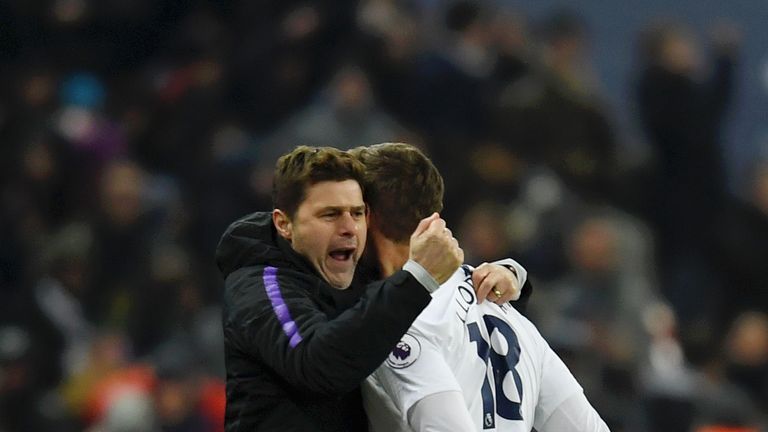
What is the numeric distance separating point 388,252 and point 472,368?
0.35 metres

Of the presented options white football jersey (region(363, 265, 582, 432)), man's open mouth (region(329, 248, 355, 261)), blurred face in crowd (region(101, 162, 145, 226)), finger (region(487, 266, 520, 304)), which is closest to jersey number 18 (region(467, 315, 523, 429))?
white football jersey (region(363, 265, 582, 432))

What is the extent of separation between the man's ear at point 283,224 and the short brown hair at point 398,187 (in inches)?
8.4

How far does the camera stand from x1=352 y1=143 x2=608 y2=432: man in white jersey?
2.94m

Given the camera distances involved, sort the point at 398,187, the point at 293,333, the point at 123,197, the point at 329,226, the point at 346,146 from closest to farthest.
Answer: the point at 293,333 < the point at 329,226 < the point at 398,187 < the point at 346,146 < the point at 123,197

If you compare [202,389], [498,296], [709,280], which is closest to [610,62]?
[709,280]

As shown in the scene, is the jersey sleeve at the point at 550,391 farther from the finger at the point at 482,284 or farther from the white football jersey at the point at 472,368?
the finger at the point at 482,284

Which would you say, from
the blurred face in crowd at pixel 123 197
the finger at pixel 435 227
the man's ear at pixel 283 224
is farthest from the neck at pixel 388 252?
the blurred face in crowd at pixel 123 197

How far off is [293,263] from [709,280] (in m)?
5.88

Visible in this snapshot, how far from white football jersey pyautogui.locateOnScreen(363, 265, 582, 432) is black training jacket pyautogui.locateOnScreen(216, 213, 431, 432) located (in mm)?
112

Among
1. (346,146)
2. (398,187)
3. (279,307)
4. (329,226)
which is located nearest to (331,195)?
(329,226)

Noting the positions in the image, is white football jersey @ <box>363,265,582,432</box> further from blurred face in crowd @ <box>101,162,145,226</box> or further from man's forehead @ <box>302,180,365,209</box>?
blurred face in crowd @ <box>101,162,145,226</box>

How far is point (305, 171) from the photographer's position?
2.99 metres

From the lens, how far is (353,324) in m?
2.67

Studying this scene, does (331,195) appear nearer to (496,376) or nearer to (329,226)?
(329,226)
